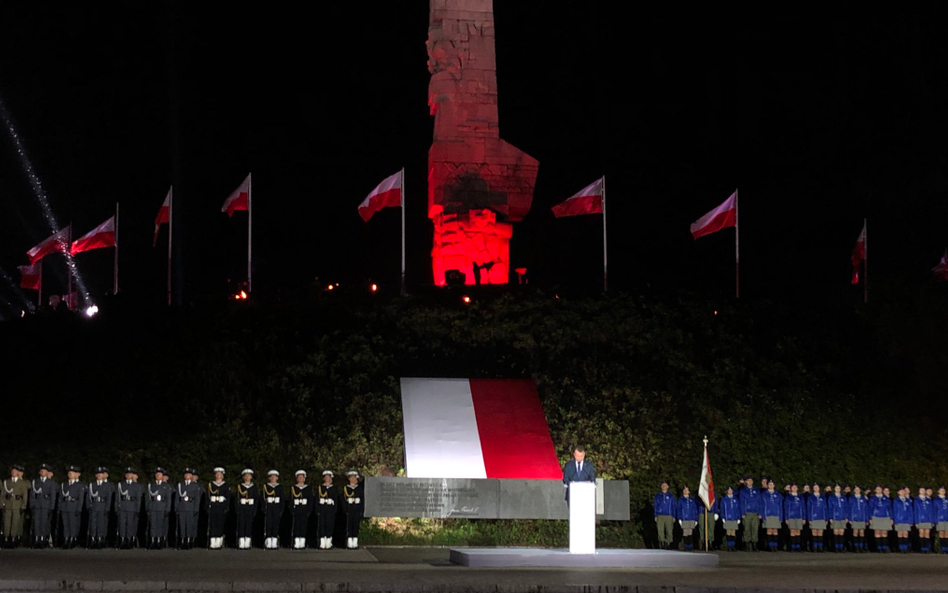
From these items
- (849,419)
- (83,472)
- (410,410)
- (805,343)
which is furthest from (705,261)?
(83,472)

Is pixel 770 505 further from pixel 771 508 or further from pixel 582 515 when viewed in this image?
pixel 582 515

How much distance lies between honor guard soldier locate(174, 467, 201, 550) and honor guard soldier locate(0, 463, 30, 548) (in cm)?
221

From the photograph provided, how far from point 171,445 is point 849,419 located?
12.6 m

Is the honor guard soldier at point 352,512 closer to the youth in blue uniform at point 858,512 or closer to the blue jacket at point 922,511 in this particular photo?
the youth in blue uniform at point 858,512

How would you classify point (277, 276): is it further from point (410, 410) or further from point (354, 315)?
point (410, 410)

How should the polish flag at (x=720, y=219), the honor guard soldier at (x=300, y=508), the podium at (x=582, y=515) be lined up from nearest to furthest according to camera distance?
the podium at (x=582, y=515)
the honor guard soldier at (x=300, y=508)
the polish flag at (x=720, y=219)

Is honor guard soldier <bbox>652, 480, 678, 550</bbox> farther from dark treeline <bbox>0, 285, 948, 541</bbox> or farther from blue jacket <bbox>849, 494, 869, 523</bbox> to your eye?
blue jacket <bbox>849, 494, 869, 523</bbox>

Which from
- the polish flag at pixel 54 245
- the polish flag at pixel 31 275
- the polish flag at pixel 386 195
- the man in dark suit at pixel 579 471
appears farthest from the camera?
the polish flag at pixel 31 275

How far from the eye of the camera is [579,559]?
15156 millimetres

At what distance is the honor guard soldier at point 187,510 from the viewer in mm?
18047

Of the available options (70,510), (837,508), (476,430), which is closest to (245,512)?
(70,510)

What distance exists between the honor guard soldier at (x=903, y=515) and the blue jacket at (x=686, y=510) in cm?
328

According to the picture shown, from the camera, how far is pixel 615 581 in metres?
13.0

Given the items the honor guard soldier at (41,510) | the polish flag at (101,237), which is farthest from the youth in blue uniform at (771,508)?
the polish flag at (101,237)
